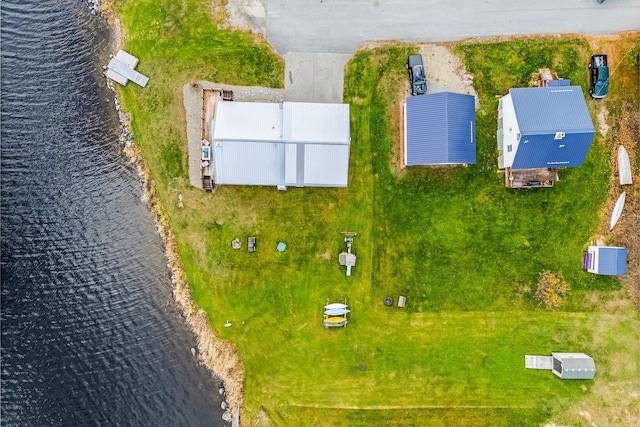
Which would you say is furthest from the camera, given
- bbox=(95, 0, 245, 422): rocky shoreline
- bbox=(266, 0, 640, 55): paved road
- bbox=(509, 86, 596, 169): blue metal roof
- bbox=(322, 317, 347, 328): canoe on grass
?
bbox=(95, 0, 245, 422): rocky shoreline

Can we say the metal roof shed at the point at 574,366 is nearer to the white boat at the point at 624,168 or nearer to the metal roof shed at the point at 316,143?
the white boat at the point at 624,168

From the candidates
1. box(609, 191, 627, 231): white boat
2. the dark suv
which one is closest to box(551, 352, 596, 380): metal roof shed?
box(609, 191, 627, 231): white boat

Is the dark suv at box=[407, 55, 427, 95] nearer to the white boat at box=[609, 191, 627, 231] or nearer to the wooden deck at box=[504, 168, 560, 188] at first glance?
the wooden deck at box=[504, 168, 560, 188]

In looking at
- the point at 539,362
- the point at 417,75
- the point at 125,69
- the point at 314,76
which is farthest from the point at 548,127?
the point at 125,69

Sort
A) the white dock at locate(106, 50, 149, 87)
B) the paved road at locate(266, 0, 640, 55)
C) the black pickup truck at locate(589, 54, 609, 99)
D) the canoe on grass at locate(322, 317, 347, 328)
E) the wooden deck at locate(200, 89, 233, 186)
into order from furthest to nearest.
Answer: the white dock at locate(106, 50, 149, 87) < the paved road at locate(266, 0, 640, 55) < the wooden deck at locate(200, 89, 233, 186) < the canoe on grass at locate(322, 317, 347, 328) < the black pickup truck at locate(589, 54, 609, 99)

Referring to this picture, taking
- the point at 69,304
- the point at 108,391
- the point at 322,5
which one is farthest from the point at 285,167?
the point at 108,391

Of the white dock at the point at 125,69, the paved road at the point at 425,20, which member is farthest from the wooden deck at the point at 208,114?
the paved road at the point at 425,20

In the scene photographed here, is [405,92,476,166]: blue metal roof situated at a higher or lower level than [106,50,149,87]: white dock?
lower
